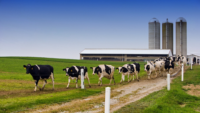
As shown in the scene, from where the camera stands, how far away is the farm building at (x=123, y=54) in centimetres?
8188

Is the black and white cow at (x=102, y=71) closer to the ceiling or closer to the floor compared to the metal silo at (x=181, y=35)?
closer to the floor

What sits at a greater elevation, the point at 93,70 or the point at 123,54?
the point at 123,54

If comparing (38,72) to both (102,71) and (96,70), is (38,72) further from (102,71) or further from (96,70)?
(102,71)

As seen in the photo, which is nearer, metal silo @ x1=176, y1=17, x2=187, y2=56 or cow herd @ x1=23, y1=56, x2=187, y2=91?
cow herd @ x1=23, y1=56, x2=187, y2=91

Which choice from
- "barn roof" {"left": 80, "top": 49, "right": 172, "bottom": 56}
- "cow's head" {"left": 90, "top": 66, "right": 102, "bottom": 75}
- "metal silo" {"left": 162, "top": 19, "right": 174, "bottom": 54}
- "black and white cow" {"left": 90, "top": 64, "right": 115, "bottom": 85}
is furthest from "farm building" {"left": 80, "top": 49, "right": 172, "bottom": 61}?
"cow's head" {"left": 90, "top": 66, "right": 102, "bottom": 75}

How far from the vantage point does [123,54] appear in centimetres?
8550

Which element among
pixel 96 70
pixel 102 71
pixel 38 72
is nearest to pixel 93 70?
A: pixel 96 70

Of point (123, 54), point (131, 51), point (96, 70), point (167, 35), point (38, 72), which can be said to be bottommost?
point (96, 70)

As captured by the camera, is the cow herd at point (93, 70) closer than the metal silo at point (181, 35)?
Yes

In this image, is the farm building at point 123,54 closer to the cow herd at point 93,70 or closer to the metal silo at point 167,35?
the metal silo at point 167,35

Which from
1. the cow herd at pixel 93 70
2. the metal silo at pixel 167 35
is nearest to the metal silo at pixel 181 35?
the metal silo at pixel 167 35

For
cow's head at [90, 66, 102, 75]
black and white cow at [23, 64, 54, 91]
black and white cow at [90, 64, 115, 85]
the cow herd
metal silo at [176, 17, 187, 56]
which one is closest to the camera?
black and white cow at [23, 64, 54, 91]

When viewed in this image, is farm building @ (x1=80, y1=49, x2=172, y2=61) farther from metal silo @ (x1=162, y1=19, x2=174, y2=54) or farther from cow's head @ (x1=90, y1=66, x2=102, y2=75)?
cow's head @ (x1=90, y1=66, x2=102, y2=75)

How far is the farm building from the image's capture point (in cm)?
8188
